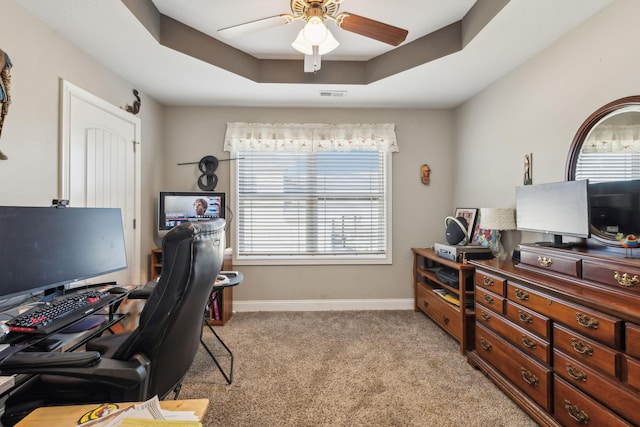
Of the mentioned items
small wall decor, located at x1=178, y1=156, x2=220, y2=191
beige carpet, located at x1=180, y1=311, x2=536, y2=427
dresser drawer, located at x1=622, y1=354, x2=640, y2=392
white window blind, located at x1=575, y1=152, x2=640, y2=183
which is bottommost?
beige carpet, located at x1=180, y1=311, x2=536, y2=427

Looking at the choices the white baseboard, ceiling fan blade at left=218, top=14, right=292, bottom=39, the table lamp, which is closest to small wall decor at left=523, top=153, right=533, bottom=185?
the table lamp

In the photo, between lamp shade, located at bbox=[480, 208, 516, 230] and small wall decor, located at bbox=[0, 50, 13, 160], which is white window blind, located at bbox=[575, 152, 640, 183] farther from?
small wall decor, located at bbox=[0, 50, 13, 160]

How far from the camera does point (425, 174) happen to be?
359cm

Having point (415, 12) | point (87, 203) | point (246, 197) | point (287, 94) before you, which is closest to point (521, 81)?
point (415, 12)

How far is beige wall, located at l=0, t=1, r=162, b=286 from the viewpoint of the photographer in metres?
1.69

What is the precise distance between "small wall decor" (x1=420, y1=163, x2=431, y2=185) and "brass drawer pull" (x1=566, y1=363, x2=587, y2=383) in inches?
95.1

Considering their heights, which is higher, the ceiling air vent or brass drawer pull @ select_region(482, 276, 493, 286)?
the ceiling air vent

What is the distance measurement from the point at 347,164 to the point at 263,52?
1515 millimetres

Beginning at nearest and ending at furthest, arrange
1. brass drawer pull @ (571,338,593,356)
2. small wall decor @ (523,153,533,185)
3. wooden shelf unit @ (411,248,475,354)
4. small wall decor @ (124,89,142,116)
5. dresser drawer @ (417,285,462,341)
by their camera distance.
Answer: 1. brass drawer pull @ (571,338,593,356)
2. small wall decor @ (523,153,533,185)
3. wooden shelf unit @ (411,248,475,354)
4. dresser drawer @ (417,285,462,341)
5. small wall decor @ (124,89,142,116)

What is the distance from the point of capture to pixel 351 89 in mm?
2998

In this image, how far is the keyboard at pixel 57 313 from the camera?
1.19 metres

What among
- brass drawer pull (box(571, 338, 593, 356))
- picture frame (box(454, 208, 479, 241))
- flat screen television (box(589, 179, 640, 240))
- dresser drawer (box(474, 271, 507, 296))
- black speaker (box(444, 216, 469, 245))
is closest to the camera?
brass drawer pull (box(571, 338, 593, 356))

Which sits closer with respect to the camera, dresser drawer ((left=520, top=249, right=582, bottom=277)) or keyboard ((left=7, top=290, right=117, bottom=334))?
keyboard ((left=7, top=290, right=117, bottom=334))

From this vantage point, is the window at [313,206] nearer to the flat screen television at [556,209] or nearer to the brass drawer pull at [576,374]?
the flat screen television at [556,209]
